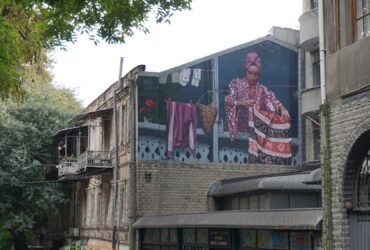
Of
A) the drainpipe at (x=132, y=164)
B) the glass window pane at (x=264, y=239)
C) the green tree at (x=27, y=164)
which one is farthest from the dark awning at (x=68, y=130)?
the glass window pane at (x=264, y=239)

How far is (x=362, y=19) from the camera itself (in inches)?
432

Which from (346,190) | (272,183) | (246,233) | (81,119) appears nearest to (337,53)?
(346,190)

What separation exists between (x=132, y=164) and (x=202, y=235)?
21.9 ft

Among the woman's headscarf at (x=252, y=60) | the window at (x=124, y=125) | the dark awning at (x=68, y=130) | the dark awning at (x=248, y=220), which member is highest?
the woman's headscarf at (x=252, y=60)

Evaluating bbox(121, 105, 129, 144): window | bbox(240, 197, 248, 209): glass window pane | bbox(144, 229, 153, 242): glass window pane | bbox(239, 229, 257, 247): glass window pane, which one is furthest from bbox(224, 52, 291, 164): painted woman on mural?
bbox(239, 229, 257, 247): glass window pane

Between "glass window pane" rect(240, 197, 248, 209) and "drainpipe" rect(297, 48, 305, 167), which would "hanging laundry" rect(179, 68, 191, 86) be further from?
"glass window pane" rect(240, 197, 248, 209)

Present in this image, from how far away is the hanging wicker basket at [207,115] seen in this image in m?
27.3

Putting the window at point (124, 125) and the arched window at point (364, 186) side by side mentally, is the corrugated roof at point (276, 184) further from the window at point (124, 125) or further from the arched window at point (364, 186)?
the arched window at point (364, 186)

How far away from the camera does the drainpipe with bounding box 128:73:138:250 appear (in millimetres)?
25922

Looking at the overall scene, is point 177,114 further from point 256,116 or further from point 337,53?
point 337,53

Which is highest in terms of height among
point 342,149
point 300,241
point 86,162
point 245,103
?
point 245,103

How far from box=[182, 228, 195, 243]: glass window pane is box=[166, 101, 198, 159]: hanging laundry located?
562cm

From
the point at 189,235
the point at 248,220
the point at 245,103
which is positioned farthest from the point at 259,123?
the point at 248,220

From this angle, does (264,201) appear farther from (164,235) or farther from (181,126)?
(181,126)
